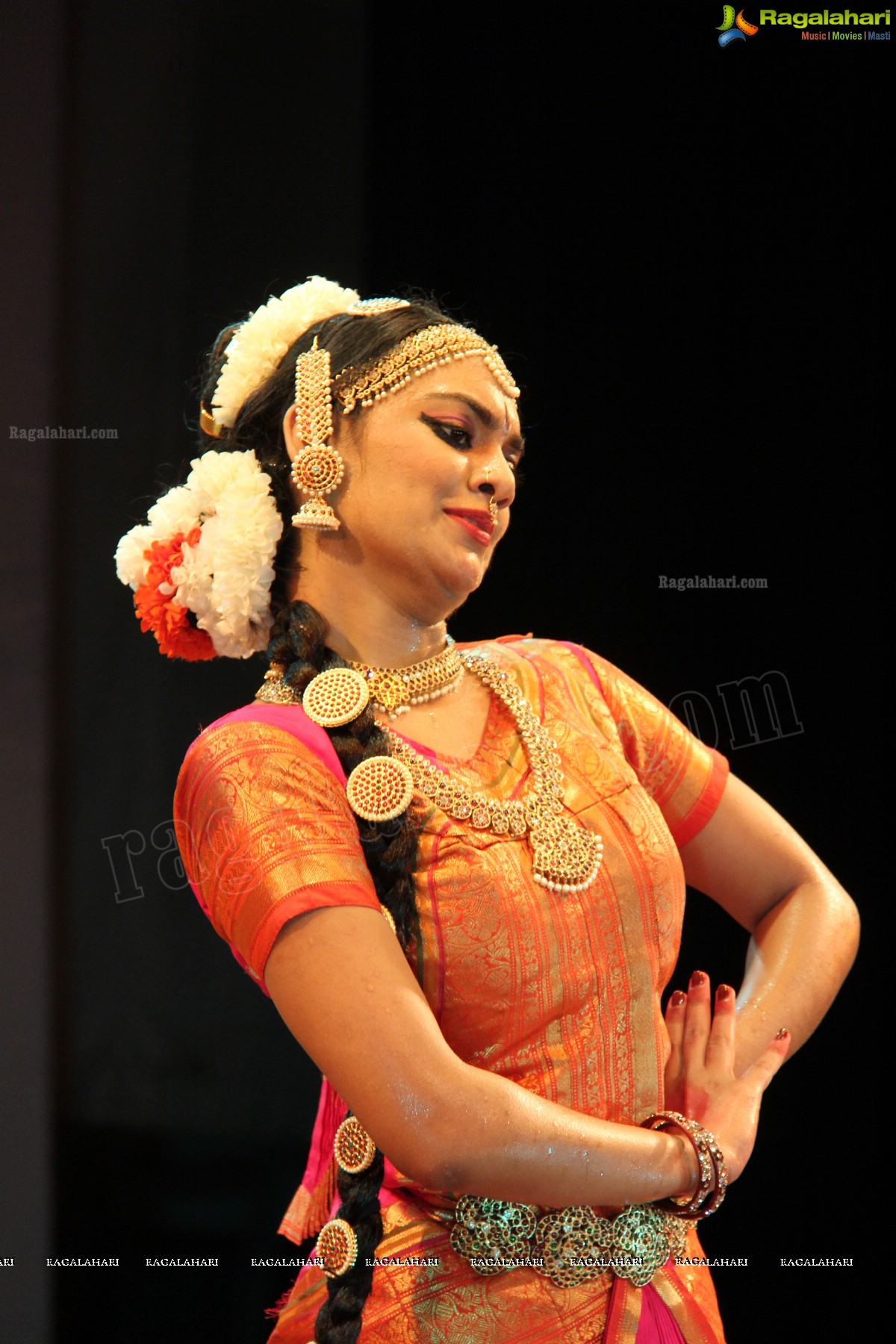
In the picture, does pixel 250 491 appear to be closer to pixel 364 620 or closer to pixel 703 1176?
pixel 364 620

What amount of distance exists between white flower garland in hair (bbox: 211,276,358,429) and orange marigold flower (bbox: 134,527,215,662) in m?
0.21

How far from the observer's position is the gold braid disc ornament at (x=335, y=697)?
1.64 metres

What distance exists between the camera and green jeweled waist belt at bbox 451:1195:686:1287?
157 centimetres

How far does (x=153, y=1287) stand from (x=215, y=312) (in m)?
1.89

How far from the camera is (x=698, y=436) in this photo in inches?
106

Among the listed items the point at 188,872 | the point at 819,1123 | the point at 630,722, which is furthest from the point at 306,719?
the point at 819,1123

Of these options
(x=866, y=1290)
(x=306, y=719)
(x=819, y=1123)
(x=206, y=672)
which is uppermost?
(x=306, y=719)

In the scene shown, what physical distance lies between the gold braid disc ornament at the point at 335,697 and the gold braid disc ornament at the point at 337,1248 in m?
0.64

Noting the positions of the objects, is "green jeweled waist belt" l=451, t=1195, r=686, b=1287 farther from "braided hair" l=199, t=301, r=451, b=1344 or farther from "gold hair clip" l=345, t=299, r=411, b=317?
"gold hair clip" l=345, t=299, r=411, b=317

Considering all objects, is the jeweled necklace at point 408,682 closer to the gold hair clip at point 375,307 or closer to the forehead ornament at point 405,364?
the forehead ornament at point 405,364

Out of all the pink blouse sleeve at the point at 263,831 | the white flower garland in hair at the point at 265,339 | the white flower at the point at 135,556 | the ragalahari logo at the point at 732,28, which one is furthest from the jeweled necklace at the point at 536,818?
the ragalahari logo at the point at 732,28

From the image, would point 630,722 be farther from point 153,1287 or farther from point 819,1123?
point 153,1287

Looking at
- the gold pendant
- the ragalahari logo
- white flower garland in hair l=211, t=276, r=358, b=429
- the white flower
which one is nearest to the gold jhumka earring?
white flower garland in hair l=211, t=276, r=358, b=429

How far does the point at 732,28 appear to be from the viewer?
260 cm
